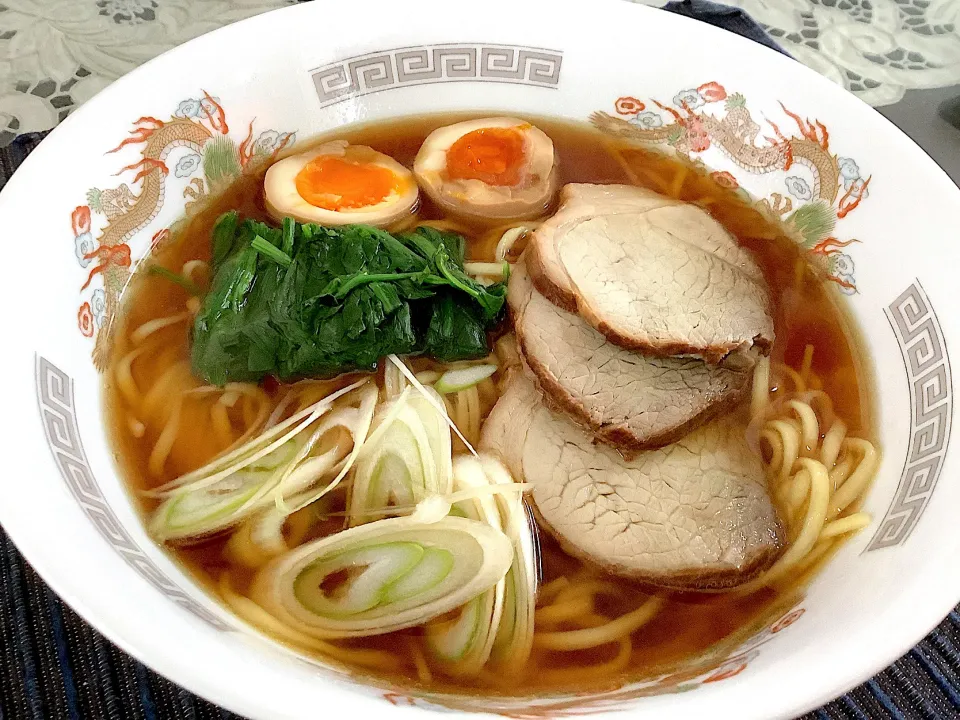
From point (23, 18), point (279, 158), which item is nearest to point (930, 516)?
point (279, 158)

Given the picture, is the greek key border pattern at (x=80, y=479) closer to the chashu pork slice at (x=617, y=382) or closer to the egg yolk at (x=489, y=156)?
the chashu pork slice at (x=617, y=382)

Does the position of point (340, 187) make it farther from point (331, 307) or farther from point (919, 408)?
point (919, 408)

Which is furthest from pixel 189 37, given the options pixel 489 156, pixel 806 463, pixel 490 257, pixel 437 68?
pixel 806 463

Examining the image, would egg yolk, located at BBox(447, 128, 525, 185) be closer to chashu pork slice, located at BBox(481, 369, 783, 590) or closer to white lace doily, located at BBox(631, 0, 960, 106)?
chashu pork slice, located at BBox(481, 369, 783, 590)

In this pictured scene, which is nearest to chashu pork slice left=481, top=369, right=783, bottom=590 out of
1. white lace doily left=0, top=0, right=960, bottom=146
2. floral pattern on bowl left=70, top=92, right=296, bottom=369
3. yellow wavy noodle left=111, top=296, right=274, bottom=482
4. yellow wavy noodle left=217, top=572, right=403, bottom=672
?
yellow wavy noodle left=217, top=572, right=403, bottom=672

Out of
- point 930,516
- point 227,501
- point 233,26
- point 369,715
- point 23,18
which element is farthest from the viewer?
point 23,18

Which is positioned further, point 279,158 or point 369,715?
point 279,158

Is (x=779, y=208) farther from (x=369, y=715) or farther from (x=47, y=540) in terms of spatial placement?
(x=47, y=540)
